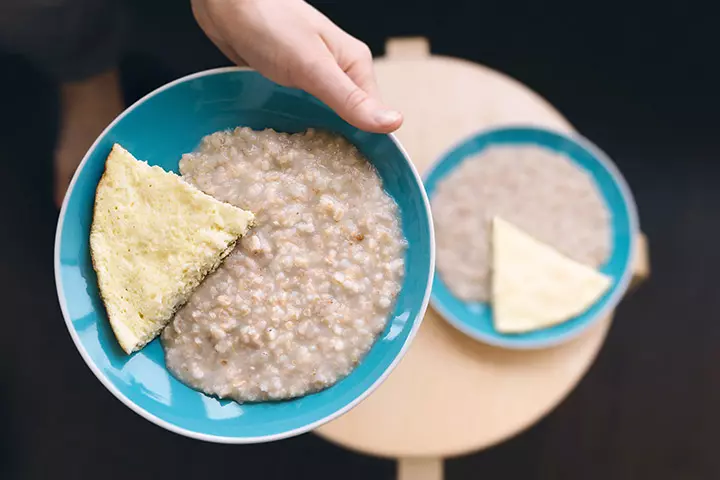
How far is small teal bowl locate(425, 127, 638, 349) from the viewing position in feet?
4.18

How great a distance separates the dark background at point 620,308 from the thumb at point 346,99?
2.84 feet

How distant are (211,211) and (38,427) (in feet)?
4.02

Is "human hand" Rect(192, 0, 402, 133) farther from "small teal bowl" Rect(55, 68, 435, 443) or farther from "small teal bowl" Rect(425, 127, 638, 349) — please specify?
"small teal bowl" Rect(425, 127, 638, 349)

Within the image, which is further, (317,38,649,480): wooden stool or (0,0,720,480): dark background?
(0,0,720,480): dark background

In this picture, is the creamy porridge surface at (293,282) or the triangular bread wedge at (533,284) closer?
the creamy porridge surface at (293,282)

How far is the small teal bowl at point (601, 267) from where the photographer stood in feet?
4.18

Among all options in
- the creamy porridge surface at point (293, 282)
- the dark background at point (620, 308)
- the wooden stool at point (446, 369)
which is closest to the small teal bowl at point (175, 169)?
the creamy porridge surface at point (293, 282)

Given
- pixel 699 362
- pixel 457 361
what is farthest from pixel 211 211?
pixel 699 362

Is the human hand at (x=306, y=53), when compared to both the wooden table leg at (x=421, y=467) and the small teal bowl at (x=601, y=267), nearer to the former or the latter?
the small teal bowl at (x=601, y=267)

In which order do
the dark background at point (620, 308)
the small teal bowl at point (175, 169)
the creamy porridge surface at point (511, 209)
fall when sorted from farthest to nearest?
the dark background at point (620, 308) → the creamy porridge surface at point (511, 209) → the small teal bowl at point (175, 169)

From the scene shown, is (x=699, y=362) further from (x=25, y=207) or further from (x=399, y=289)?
(x=25, y=207)

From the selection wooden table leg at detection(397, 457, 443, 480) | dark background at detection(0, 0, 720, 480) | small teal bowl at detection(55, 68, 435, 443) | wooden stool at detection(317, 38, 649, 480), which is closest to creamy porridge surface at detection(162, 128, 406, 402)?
small teal bowl at detection(55, 68, 435, 443)

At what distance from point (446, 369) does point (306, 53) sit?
675mm

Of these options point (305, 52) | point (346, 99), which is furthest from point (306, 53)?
point (346, 99)
